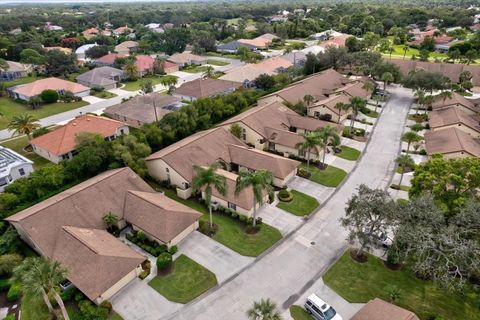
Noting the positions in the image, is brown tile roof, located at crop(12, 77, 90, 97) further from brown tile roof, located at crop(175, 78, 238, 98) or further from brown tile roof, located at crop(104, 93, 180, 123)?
brown tile roof, located at crop(175, 78, 238, 98)

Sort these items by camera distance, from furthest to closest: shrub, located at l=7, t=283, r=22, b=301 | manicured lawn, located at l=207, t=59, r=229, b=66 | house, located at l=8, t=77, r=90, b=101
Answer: manicured lawn, located at l=207, t=59, r=229, b=66
house, located at l=8, t=77, r=90, b=101
shrub, located at l=7, t=283, r=22, b=301

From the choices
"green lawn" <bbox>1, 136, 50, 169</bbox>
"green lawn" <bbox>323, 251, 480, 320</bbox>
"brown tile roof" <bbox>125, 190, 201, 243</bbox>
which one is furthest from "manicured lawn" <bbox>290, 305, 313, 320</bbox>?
"green lawn" <bbox>1, 136, 50, 169</bbox>

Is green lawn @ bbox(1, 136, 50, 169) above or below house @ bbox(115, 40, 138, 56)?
below

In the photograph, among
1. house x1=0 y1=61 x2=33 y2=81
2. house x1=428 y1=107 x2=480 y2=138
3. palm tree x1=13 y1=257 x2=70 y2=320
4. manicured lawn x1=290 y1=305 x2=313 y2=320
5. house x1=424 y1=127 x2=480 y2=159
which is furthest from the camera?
house x1=0 y1=61 x2=33 y2=81

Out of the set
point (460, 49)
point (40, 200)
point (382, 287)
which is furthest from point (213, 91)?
point (460, 49)

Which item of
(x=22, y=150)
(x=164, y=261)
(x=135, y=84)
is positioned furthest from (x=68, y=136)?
(x=135, y=84)
